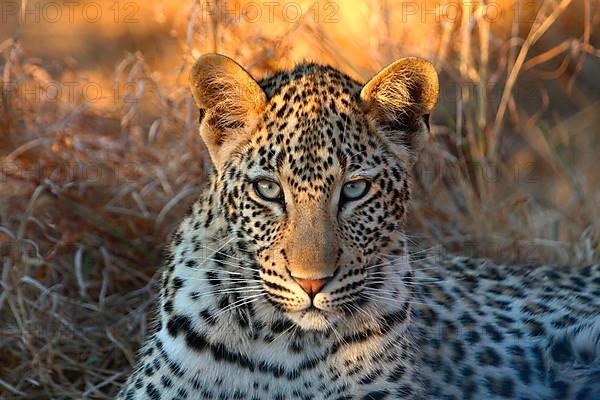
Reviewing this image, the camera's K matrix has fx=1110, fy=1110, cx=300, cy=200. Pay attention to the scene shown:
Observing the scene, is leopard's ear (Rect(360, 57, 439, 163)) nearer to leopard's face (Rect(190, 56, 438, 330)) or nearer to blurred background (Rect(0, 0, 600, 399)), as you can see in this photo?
leopard's face (Rect(190, 56, 438, 330))

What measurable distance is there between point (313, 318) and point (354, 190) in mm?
523

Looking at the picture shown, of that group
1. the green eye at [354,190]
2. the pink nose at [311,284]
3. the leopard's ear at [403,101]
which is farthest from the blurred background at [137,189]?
the pink nose at [311,284]

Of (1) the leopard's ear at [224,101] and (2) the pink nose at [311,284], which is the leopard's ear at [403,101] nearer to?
(1) the leopard's ear at [224,101]

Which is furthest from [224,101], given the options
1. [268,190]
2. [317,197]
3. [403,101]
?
[403,101]

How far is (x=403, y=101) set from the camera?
4.54 m

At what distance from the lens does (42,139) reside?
6539 millimetres

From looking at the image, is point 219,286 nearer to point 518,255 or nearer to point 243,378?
point 243,378

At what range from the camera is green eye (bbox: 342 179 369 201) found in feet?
14.0

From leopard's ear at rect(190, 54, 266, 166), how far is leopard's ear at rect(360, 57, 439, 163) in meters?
0.45

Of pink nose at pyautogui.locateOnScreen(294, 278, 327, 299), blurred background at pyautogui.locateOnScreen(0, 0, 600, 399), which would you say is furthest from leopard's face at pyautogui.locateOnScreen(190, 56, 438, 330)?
blurred background at pyautogui.locateOnScreen(0, 0, 600, 399)

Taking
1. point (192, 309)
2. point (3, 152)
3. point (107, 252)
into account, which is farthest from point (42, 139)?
point (192, 309)

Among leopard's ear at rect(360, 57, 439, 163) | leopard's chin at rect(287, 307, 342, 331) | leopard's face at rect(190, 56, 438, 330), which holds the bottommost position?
leopard's chin at rect(287, 307, 342, 331)

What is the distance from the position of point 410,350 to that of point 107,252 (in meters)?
2.42

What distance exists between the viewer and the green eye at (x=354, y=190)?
168 inches
